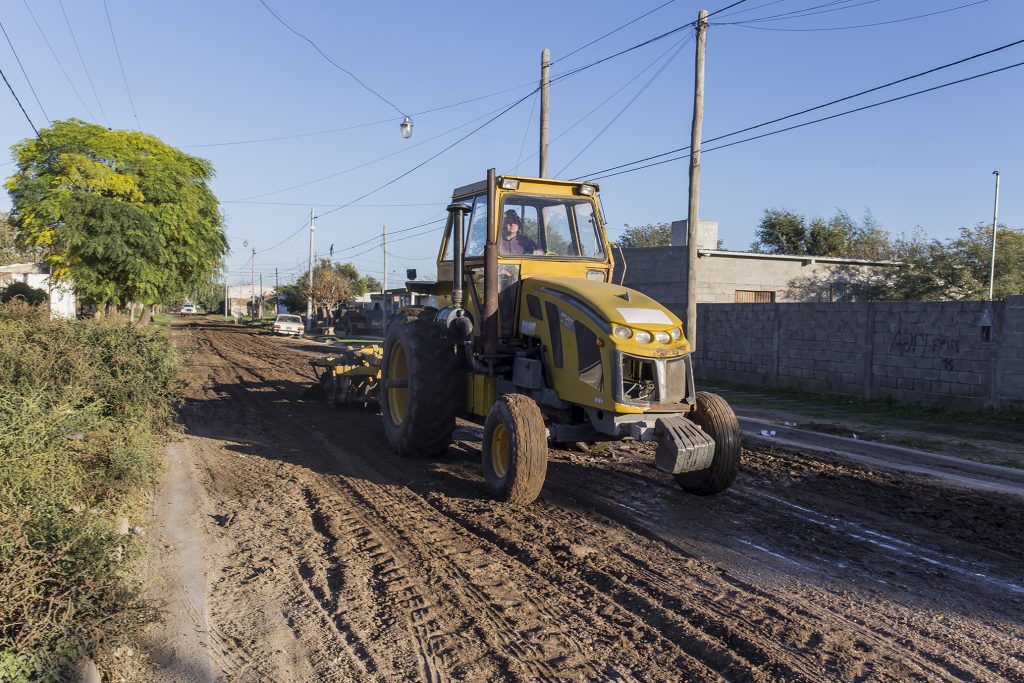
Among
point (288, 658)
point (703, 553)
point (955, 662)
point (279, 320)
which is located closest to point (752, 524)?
point (703, 553)

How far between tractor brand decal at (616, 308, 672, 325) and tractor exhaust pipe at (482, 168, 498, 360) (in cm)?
142

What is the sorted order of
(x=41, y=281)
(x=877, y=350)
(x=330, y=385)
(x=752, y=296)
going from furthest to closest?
1. (x=41, y=281)
2. (x=752, y=296)
3. (x=877, y=350)
4. (x=330, y=385)

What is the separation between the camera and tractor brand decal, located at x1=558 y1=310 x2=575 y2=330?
6.86m

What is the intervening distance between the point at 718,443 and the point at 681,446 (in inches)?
33.1

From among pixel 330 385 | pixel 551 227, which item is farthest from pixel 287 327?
pixel 551 227

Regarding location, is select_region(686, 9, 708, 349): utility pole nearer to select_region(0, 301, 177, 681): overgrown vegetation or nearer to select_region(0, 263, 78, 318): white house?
select_region(0, 301, 177, 681): overgrown vegetation

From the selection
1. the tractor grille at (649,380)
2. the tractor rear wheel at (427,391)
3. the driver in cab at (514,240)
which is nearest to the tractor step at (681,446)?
the tractor grille at (649,380)

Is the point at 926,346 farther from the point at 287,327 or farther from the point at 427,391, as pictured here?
the point at 287,327

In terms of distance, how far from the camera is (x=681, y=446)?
6.16 meters

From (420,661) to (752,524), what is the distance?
3361mm

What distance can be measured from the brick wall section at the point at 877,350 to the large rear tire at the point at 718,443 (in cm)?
698

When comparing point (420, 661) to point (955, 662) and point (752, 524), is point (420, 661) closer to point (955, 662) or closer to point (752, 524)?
point (955, 662)

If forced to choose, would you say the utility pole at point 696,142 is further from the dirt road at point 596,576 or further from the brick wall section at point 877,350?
the dirt road at point 596,576

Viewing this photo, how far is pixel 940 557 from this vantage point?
5.67m
